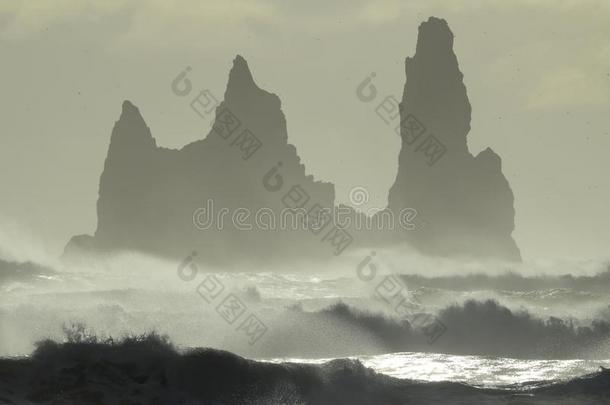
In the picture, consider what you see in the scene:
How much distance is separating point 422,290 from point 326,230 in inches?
2381

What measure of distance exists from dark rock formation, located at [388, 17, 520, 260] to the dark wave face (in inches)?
3393

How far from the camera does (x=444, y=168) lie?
112 metres

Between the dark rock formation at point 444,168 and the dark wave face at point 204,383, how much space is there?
86173mm

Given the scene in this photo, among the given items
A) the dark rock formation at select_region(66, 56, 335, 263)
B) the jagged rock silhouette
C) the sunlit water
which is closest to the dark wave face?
the sunlit water

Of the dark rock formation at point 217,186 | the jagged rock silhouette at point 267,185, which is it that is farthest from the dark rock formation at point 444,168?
the dark rock formation at point 217,186

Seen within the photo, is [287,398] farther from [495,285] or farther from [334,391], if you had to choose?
[495,285]

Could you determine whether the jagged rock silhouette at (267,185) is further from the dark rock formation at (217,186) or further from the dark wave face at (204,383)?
the dark wave face at (204,383)

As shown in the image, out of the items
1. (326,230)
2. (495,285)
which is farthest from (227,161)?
(495,285)

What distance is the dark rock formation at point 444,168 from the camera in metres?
111

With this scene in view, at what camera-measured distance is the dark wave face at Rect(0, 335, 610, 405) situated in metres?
21.3

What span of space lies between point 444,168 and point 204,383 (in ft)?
298

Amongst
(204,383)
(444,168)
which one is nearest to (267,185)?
(444,168)

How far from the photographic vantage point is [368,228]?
120 metres

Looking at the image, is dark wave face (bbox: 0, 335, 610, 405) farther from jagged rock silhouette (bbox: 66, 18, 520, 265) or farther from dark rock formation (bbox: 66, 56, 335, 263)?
dark rock formation (bbox: 66, 56, 335, 263)
